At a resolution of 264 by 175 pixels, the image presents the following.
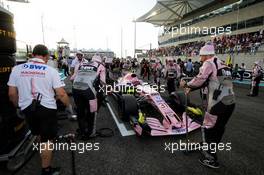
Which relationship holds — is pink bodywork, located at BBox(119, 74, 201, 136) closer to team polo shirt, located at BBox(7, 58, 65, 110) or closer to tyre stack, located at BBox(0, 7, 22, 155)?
team polo shirt, located at BBox(7, 58, 65, 110)

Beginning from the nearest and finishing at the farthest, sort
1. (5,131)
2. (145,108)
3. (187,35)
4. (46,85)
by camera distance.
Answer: (46,85)
(5,131)
(145,108)
(187,35)

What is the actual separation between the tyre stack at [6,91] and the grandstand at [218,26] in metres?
17.8

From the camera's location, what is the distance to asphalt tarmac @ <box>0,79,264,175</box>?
317 cm

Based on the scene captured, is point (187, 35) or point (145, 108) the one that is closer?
point (145, 108)

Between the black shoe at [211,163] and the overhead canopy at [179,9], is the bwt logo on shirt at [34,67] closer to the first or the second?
the black shoe at [211,163]

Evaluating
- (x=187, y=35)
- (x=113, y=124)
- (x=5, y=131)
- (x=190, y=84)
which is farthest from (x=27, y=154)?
(x=187, y=35)

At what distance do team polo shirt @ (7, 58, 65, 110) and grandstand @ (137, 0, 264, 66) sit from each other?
58.3 ft

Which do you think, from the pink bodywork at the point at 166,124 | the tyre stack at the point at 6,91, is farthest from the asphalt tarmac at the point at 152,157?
the tyre stack at the point at 6,91

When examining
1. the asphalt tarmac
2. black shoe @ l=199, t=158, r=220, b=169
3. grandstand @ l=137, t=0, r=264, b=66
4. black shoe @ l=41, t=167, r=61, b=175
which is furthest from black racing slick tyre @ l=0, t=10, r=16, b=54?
grandstand @ l=137, t=0, r=264, b=66

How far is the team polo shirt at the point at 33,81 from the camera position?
2826 mm

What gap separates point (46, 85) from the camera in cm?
287

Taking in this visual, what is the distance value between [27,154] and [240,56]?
755 inches

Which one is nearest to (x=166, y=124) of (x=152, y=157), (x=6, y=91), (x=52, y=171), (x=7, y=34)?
(x=152, y=157)

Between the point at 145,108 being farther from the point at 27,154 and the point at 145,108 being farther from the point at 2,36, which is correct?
the point at 2,36
